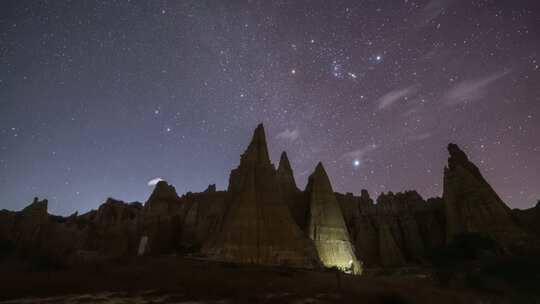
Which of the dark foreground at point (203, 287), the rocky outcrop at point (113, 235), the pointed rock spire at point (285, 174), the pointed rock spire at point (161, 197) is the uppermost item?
the pointed rock spire at point (285, 174)

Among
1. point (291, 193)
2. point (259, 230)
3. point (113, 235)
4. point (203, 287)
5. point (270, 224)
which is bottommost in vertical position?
point (203, 287)

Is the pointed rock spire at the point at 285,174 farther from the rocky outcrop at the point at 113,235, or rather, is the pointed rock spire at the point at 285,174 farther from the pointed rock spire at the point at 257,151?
the rocky outcrop at the point at 113,235

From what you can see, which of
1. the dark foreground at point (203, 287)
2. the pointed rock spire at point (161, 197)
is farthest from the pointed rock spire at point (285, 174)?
the dark foreground at point (203, 287)

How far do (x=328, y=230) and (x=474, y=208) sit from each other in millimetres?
26403

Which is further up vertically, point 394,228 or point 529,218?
point 529,218

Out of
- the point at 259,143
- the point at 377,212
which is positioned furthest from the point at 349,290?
the point at 377,212

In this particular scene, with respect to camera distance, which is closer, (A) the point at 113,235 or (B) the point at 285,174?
(A) the point at 113,235

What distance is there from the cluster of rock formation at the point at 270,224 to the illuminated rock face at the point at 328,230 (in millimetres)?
169

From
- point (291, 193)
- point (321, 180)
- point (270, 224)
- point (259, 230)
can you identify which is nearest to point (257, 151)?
point (270, 224)

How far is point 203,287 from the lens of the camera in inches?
709

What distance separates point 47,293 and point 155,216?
3947cm

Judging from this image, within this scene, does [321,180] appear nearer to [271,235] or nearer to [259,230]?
[271,235]

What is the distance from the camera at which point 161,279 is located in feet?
64.5

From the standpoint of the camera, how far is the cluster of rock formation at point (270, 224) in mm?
35509
